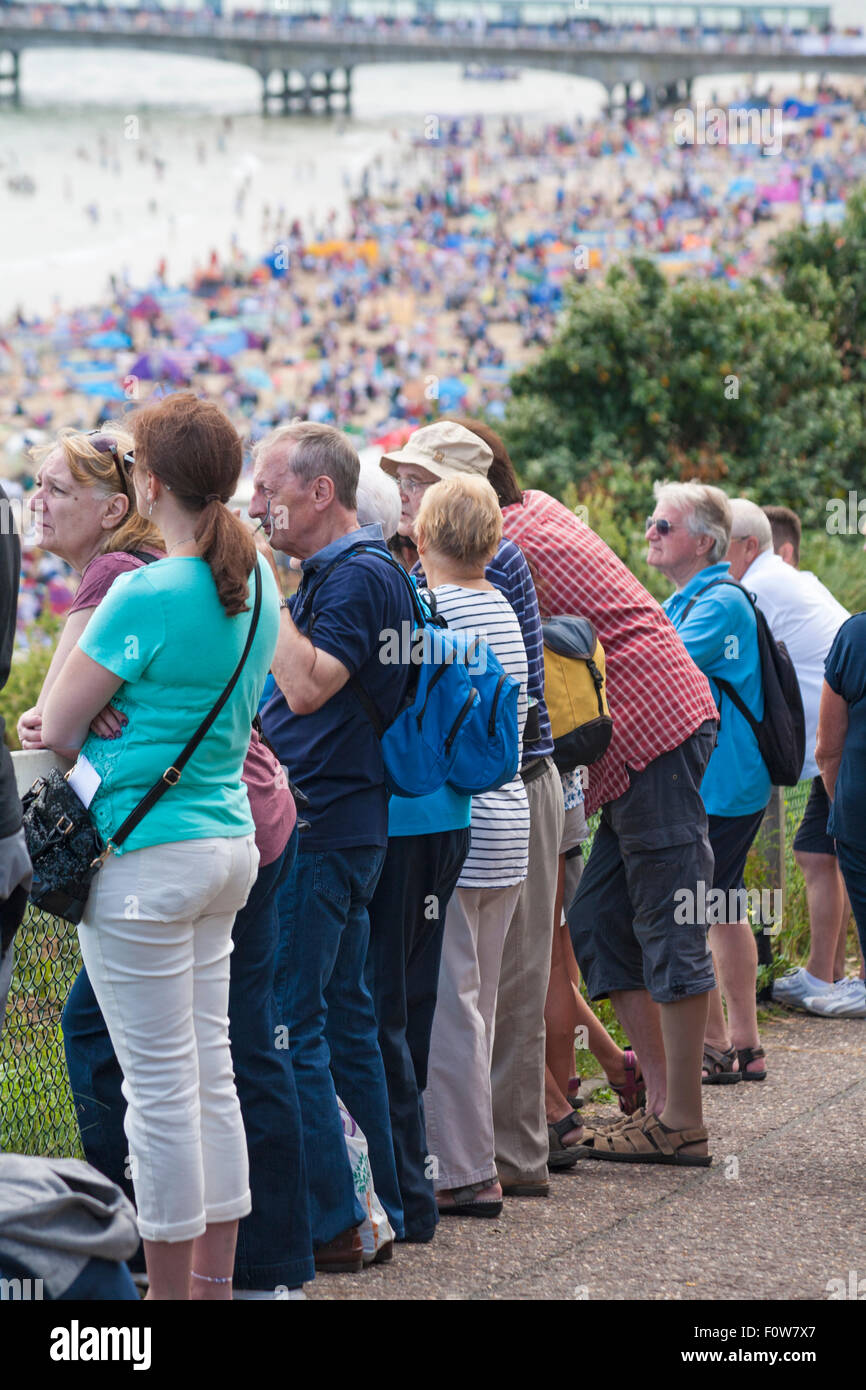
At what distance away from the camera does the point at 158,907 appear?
9.45 ft

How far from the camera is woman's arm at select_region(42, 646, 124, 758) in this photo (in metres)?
2.87

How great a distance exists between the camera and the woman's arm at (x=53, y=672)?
10.1 feet

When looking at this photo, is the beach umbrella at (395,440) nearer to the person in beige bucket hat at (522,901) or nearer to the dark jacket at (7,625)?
the person in beige bucket hat at (522,901)

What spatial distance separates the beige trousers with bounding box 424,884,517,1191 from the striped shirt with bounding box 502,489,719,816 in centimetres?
73

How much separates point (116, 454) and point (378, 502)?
898 millimetres

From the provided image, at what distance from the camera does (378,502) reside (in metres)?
4.07

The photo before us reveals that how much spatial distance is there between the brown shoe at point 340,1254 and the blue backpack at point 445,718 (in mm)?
945

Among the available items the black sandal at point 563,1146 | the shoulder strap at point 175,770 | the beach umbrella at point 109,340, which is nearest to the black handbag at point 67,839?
the shoulder strap at point 175,770

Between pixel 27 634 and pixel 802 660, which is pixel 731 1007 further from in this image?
pixel 27 634

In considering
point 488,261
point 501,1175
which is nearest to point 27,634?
point 501,1175

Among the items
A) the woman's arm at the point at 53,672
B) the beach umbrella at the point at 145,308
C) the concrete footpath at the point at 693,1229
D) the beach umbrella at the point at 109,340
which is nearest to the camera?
the woman's arm at the point at 53,672

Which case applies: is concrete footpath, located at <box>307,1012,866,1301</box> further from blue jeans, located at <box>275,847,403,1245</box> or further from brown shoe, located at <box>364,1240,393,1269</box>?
blue jeans, located at <box>275,847,403,1245</box>

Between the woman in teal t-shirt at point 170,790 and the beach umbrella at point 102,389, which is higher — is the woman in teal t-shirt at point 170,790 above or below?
above
